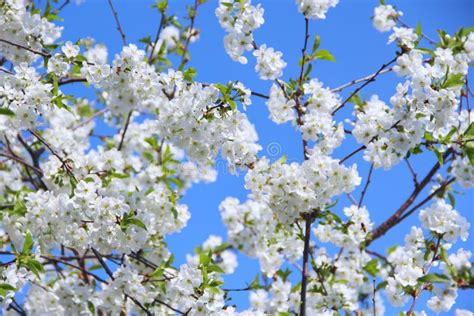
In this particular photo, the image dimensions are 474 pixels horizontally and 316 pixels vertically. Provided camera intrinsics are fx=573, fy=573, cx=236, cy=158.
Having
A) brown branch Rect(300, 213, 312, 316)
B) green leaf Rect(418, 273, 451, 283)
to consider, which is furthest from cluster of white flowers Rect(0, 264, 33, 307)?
green leaf Rect(418, 273, 451, 283)

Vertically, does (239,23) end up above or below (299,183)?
above

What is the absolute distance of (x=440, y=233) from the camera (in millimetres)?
3740

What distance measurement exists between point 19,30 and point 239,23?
1.48 meters

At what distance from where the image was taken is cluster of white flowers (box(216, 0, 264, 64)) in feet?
12.5

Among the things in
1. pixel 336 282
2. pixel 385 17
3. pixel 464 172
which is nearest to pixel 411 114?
pixel 464 172

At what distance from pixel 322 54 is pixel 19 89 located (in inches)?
Result: 78.1

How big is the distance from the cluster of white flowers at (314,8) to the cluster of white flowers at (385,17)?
1483mm

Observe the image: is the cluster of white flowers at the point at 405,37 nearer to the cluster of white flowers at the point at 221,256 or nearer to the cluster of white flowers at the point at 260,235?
the cluster of white flowers at the point at 260,235

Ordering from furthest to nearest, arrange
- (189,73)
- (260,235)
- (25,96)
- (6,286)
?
(260,235)
(189,73)
(25,96)
(6,286)

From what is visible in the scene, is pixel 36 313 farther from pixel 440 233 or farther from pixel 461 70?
pixel 461 70

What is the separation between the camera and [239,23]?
3840mm

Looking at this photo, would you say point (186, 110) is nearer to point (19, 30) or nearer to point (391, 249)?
point (19, 30)

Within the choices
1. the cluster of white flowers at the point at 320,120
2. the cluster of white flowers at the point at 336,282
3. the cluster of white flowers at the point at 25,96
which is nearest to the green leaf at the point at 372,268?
the cluster of white flowers at the point at 336,282

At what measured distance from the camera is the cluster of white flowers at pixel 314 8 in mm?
3742
